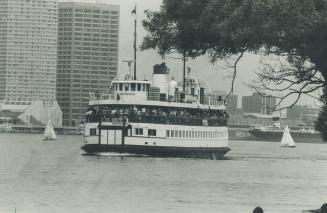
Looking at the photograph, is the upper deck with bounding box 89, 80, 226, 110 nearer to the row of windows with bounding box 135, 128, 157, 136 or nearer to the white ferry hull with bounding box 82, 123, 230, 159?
the white ferry hull with bounding box 82, 123, 230, 159

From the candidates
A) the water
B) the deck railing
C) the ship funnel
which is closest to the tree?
the water

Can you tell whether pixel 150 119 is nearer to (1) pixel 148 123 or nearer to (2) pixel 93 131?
A: (1) pixel 148 123

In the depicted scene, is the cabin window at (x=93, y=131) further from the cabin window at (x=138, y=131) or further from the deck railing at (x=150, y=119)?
the cabin window at (x=138, y=131)

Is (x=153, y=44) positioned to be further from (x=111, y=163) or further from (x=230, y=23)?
(x=111, y=163)

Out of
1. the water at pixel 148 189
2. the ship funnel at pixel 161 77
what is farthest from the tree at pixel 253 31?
the ship funnel at pixel 161 77

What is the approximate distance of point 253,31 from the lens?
14.2m

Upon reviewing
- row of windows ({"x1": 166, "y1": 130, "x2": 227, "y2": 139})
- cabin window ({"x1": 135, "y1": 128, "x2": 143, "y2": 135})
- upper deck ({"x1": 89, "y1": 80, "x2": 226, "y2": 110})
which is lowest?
row of windows ({"x1": 166, "y1": 130, "x2": 227, "y2": 139})

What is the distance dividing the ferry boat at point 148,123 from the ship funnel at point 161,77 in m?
0.11

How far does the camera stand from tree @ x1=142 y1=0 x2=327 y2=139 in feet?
45.8

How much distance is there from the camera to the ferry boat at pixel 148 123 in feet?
232

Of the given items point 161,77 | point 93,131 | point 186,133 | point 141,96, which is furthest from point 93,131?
point 161,77

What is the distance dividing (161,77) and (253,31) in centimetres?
6510

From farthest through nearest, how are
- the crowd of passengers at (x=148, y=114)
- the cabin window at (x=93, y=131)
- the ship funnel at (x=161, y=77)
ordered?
the ship funnel at (x=161, y=77) → the cabin window at (x=93, y=131) → the crowd of passengers at (x=148, y=114)

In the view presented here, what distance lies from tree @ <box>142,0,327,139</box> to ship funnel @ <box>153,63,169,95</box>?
60.9 m
